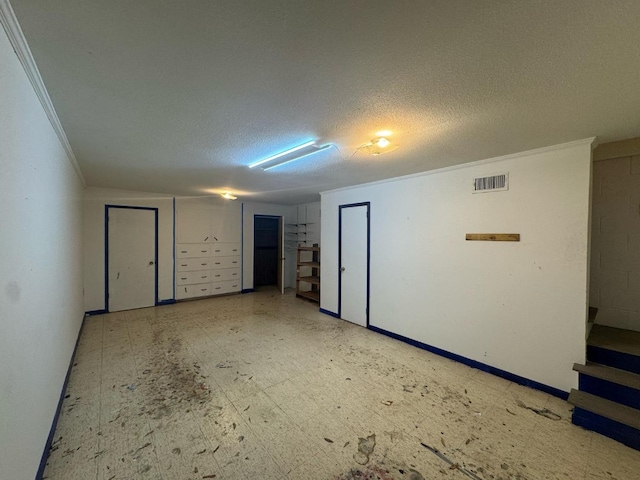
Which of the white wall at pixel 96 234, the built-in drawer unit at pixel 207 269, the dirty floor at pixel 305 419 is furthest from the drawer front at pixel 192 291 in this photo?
the dirty floor at pixel 305 419

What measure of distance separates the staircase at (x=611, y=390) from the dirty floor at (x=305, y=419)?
0.34 ft

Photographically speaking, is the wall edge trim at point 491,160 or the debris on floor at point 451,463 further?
the wall edge trim at point 491,160

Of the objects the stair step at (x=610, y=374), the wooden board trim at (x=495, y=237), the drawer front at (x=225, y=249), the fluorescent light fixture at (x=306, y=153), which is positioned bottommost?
the stair step at (x=610, y=374)

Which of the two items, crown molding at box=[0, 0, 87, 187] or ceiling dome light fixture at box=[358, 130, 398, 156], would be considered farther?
ceiling dome light fixture at box=[358, 130, 398, 156]

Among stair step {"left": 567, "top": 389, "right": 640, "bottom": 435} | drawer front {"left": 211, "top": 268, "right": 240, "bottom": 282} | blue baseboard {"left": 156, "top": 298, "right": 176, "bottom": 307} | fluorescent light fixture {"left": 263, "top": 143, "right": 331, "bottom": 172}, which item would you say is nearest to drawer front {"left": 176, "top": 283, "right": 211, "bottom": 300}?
blue baseboard {"left": 156, "top": 298, "right": 176, "bottom": 307}

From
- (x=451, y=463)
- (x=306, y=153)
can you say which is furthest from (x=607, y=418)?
(x=306, y=153)

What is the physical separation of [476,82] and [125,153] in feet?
10.7

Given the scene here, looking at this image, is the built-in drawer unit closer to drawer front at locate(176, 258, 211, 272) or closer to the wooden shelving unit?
drawer front at locate(176, 258, 211, 272)

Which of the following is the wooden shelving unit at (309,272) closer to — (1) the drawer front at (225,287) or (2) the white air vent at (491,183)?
(1) the drawer front at (225,287)

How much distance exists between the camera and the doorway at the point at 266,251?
24.0ft

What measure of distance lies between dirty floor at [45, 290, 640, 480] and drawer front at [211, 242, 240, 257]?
283cm

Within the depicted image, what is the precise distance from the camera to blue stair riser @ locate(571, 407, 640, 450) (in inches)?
70.2

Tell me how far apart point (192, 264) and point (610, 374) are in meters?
6.53

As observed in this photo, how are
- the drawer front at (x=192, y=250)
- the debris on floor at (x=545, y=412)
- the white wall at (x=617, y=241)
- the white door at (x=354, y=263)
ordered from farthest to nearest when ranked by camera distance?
the drawer front at (x=192, y=250)
the white door at (x=354, y=263)
the white wall at (x=617, y=241)
the debris on floor at (x=545, y=412)
